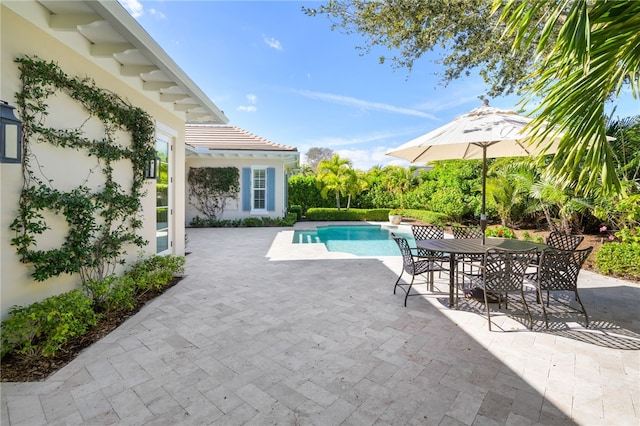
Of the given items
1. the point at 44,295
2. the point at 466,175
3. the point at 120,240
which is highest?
the point at 466,175

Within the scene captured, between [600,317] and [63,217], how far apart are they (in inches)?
279

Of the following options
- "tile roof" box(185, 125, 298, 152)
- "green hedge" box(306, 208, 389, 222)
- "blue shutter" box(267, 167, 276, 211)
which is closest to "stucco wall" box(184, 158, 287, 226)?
"blue shutter" box(267, 167, 276, 211)

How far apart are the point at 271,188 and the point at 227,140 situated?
3.33 meters

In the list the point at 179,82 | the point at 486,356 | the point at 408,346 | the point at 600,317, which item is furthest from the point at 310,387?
the point at 179,82

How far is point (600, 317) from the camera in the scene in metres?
3.91

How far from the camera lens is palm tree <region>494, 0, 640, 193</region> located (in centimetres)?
206

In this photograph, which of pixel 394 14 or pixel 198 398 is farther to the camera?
pixel 394 14

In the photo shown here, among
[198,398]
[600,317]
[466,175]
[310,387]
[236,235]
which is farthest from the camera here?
[466,175]

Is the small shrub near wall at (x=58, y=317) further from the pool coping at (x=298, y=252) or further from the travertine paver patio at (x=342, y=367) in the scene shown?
the pool coping at (x=298, y=252)

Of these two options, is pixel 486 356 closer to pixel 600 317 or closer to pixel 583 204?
pixel 600 317

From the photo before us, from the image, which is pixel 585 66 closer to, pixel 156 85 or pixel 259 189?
pixel 156 85

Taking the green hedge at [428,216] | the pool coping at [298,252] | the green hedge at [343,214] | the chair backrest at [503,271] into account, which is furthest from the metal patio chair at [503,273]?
the green hedge at [343,214]

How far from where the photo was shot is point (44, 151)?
3330 millimetres

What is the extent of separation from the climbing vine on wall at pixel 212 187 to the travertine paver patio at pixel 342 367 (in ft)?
33.3
